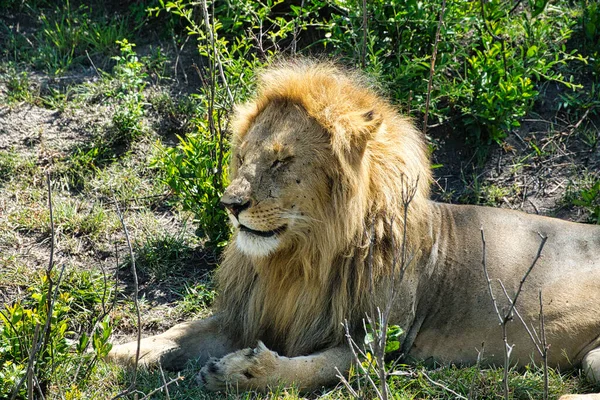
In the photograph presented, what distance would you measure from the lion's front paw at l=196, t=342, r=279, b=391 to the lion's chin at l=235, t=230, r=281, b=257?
16.3 inches

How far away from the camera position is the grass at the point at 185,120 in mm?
4734

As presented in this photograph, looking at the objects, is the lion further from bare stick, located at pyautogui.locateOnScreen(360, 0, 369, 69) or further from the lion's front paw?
bare stick, located at pyautogui.locateOnScreen(360, 0, 369, 69)

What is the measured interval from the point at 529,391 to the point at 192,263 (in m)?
1.98

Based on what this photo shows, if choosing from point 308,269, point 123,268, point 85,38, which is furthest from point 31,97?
point 308,269

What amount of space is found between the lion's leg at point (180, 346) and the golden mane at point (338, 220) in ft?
0.50

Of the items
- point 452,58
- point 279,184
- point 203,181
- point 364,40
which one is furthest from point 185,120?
point 279,184

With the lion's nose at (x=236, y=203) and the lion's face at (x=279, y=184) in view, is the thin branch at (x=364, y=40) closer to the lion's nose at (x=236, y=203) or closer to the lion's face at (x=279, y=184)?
the lion's face at (x=279, y=184)

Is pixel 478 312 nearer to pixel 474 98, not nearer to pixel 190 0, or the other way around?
pixel 474 98

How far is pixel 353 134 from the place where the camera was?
3.65 meters

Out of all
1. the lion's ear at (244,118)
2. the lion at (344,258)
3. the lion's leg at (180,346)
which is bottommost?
the lion's leg at (180,346)

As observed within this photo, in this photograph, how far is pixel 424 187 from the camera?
12.9 ft

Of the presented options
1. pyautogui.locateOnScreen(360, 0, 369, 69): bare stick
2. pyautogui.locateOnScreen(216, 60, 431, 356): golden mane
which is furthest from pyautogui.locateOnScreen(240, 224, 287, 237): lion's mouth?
pyautogui.locateOnScreen(360, 0, 369, 69): bare stick

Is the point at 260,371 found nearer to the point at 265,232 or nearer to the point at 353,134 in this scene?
the point at 265,232

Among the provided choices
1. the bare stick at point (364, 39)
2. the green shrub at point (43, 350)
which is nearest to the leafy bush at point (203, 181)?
the bare stick at point (364, 39)
